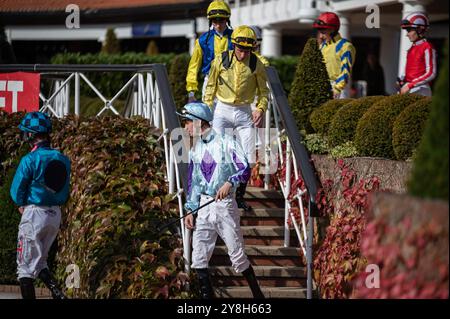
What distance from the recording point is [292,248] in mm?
9625

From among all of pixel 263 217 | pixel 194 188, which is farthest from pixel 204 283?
pixel 263 217

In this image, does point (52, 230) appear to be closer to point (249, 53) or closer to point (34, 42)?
point (249, 53)

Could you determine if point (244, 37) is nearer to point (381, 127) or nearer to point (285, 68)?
point (381, 127)

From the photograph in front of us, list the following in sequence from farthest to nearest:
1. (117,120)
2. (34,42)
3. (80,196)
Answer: (34,42) < (117,120) < (80,196)

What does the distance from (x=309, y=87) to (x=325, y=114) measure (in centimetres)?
70

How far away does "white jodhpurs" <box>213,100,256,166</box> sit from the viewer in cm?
967

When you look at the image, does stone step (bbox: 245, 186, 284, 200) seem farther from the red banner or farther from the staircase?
the red banner

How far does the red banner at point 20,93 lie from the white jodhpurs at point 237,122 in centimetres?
264

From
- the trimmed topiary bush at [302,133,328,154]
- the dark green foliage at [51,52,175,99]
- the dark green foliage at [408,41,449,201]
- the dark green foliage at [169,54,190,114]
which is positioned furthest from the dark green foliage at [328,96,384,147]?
the dark green foliage at [51,52,175,99]

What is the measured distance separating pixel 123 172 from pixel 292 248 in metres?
1.69

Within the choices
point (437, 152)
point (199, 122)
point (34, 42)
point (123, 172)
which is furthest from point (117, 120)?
point (34, 42)
